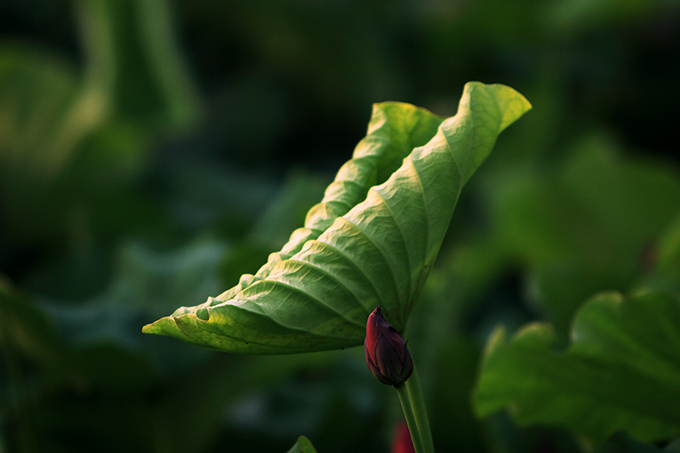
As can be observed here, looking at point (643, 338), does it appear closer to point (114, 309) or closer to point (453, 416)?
point (453, 416)

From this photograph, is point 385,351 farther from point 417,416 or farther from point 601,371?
point 601,371

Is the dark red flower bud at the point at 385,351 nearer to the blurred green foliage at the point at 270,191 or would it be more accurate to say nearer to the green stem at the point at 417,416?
the green stem at the point at 417,416

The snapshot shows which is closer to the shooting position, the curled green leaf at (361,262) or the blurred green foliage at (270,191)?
the curled green leaf at (361,262)

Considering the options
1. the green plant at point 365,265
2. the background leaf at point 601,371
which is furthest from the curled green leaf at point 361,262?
the background leaf at point 601,371

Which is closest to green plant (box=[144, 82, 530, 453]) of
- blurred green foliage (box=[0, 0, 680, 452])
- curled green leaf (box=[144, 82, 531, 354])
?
curled green leaf (box=[144, 82, 531, 354])

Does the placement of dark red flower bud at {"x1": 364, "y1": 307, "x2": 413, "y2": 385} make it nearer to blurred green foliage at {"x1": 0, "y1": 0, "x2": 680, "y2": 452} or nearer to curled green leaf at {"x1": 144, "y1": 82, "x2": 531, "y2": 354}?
curled green leaf at {"x1": 144, "y1": 82, "x2": 531, "y2": 354}

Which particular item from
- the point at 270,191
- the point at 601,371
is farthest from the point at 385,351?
the point at 270,191

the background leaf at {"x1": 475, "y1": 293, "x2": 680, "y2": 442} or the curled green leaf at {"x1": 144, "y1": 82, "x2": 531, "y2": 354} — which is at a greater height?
the curled green leaf at {"x1": 144, "y1": 82, "x2": 531, "y2": 354}
